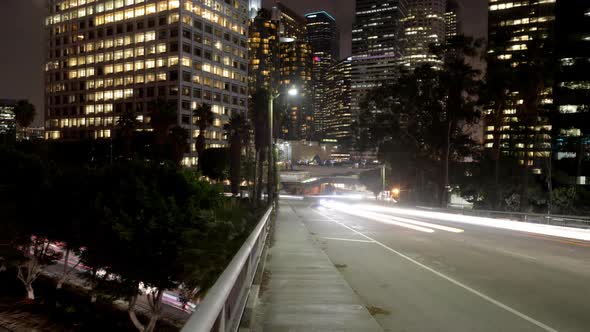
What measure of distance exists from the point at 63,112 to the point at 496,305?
149044 millimetres

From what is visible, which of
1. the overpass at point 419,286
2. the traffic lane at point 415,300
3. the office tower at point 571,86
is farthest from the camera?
the office tower at point 571,86

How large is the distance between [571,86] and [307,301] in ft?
295

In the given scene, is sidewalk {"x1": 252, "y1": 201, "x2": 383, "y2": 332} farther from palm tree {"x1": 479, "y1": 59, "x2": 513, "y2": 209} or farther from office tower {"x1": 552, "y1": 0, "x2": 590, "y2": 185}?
office tower {"x1": 552, "y1": 0, "x2": 590, "y2": 185}

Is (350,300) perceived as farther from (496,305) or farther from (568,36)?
(568,36)

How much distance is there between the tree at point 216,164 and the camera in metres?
92.9

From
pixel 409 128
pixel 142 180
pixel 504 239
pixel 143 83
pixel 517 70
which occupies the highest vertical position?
pixel 143 83

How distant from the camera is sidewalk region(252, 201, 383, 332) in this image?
6.85 m

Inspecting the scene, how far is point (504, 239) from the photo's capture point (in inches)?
810

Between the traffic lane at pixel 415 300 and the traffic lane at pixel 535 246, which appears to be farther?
the traffic lane at pixel 535 246

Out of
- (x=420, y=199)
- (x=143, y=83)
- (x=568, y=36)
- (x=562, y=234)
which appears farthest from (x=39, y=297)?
(x=143, y=83)

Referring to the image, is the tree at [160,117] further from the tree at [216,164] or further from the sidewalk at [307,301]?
the sidewalk at [307,301]

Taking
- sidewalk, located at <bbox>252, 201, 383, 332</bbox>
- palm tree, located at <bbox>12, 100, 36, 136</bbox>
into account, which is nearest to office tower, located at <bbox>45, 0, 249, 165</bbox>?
palm tree, located at <bbox>12, 100, 36, 136</bbox>

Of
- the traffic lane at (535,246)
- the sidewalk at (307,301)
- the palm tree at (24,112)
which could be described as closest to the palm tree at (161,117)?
the palm tree at (24,112)

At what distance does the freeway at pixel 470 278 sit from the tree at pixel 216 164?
239ft
